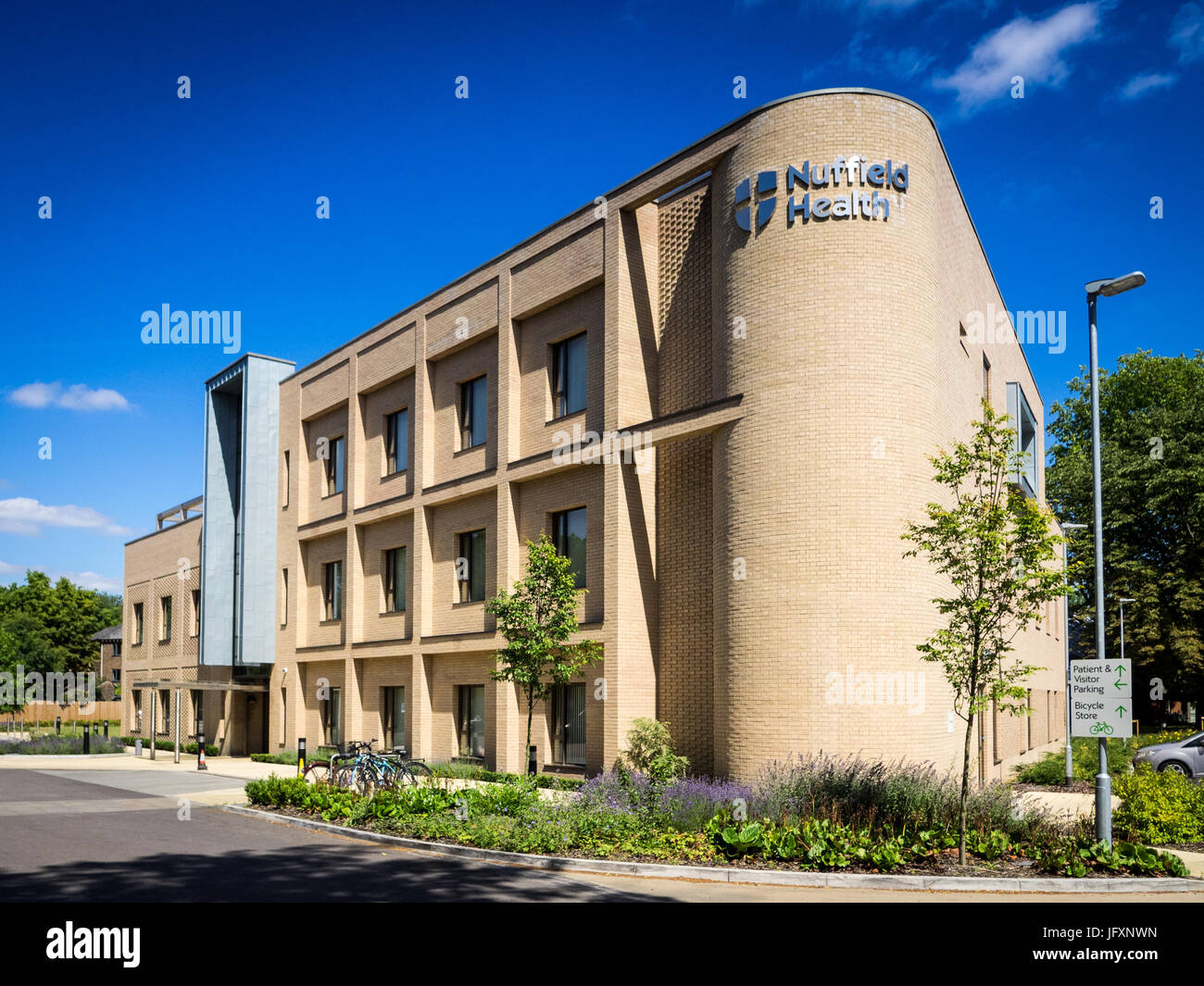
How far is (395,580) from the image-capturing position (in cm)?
3272

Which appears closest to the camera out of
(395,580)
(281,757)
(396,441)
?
(395,580)

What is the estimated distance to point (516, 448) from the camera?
26875 millimetres

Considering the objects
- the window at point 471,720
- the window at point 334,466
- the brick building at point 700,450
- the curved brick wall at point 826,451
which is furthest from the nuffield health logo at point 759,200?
the window at point 334,466

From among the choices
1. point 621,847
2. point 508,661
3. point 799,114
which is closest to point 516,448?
point 508,661

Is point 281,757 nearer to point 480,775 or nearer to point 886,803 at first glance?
point 480,775

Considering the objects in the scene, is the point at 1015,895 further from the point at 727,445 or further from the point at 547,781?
the point at 547,781

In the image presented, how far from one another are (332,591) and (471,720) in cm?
999

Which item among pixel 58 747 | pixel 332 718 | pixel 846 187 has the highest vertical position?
pixel 846 187

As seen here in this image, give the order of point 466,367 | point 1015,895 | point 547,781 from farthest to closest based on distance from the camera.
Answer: point 466,367 → point 547,781 → point 1015,895

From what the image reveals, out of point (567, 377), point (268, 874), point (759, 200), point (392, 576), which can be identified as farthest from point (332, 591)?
point (268, 874)

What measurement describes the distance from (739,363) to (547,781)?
31.9 feet

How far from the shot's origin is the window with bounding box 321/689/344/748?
115 ft

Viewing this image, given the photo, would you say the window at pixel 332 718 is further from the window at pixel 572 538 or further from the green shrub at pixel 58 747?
the window at pixel 572 538

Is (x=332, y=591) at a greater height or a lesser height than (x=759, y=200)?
lesser
